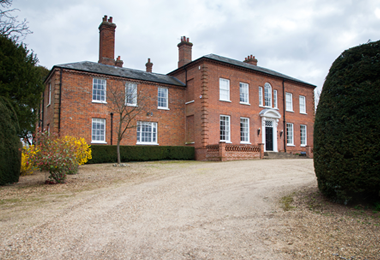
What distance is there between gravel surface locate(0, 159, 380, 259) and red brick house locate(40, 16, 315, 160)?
37.3 feet

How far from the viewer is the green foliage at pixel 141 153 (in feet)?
58.0

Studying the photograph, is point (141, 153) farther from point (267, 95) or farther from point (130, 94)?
point (267, 95)

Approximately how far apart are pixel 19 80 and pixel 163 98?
32.2 feet

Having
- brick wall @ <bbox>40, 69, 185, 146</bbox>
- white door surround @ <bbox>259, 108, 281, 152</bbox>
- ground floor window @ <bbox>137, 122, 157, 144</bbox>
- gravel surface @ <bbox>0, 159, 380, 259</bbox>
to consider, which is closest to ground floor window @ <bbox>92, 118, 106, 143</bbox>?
brick wall @ <bbox>40, 69, 185, 146</bbox>

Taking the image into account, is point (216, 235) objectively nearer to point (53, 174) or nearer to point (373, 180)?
point (373, 180)

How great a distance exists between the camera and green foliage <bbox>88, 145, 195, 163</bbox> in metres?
17.7

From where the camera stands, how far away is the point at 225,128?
22.8 meters

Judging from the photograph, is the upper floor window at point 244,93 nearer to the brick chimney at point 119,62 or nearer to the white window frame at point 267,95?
Answer: the white window frame at point 267,95

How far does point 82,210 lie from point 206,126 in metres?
15.5

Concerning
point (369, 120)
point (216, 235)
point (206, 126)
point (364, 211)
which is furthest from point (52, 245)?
point (206, 126)

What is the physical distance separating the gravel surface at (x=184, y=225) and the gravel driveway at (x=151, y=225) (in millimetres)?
15

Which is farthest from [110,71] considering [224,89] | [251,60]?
[251,60]

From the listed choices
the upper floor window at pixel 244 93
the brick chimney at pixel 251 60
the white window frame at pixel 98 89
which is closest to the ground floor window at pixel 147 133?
the white window frame at pixel 98 89

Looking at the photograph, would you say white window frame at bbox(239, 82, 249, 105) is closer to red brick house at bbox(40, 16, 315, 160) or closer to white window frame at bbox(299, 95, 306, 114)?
red brick house at bbox(40, 16, 315, 160)
